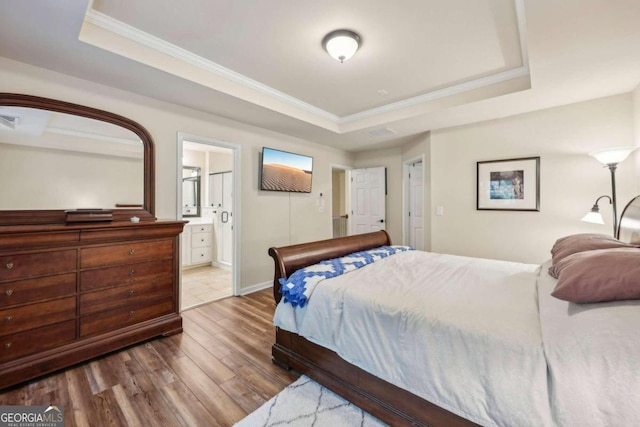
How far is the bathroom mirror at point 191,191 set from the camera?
534cm

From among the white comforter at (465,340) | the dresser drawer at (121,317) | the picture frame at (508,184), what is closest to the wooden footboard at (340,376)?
the white comforter at (465,340)

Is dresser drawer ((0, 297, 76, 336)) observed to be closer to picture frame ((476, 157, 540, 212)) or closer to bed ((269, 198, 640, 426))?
bed ((269, 198, 640, 426))

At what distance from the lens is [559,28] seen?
5.80ft

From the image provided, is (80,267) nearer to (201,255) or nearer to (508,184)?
(201,255)

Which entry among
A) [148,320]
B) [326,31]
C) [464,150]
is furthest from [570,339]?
[464,150]

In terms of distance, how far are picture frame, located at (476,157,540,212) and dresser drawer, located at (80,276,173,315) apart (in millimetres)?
3937

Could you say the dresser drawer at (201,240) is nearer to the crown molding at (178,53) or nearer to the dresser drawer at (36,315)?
the dresser drawer at (36,315)

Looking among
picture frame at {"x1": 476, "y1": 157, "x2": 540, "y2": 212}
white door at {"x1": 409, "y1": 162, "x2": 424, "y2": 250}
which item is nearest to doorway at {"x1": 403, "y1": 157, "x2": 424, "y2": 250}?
white door at {"x1": 409, "y1": 162, "x2": 424, "y2": 250}

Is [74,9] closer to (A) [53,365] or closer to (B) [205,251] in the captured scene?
(A) [53,365]

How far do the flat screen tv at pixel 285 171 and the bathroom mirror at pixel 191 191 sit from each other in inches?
90.8

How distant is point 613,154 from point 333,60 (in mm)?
2740

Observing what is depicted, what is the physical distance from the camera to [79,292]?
211 cm

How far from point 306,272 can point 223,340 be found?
1.24 metres

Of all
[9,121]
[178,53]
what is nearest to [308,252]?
[178,53]
